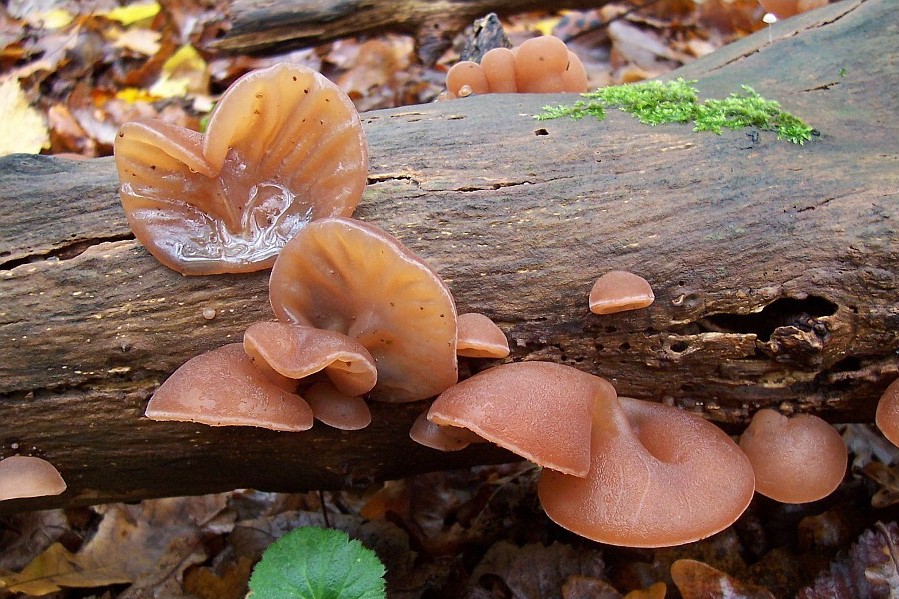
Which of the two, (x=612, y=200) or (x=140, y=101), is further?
(x=140, y=101)

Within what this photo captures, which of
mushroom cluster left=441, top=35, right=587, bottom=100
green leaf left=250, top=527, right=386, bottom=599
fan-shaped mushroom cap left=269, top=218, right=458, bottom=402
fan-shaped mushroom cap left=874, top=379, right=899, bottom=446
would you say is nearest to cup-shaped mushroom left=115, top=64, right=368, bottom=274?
fan-shaped mushroom cap left=269, top=218, right=458, bottom=402

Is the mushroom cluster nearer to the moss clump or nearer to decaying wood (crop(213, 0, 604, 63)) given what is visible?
the moss clump

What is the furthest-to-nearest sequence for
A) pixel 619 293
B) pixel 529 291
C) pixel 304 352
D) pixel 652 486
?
pixel 529 291, pixel 619 293, pixel 652 486, pixel 304 352

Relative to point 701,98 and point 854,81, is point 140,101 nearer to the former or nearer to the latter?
point 701,98

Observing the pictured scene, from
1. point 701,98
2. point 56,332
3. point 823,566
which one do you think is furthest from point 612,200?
point 56,332

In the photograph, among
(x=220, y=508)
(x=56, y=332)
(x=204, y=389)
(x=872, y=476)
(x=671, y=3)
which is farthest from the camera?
(x=671, y=3)

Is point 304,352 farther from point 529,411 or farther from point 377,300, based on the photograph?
point 529,411

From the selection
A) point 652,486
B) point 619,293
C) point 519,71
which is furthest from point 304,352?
point 519,71
